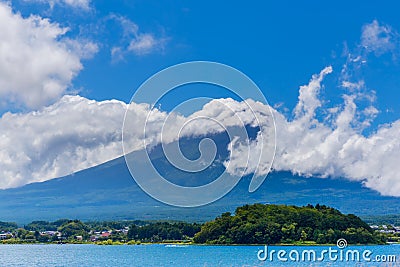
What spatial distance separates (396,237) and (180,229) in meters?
12.6

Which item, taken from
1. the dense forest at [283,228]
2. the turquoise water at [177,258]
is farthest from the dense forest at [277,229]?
the turquoise water at [177,258]

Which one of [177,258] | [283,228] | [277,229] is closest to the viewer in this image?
[177,258]

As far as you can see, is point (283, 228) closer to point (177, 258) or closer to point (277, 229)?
point (277, 229)

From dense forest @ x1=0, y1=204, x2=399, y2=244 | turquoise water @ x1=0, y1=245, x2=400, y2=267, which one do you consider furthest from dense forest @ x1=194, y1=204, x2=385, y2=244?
turquoise water @ x1=0, y1=245, x2=400, y2=267

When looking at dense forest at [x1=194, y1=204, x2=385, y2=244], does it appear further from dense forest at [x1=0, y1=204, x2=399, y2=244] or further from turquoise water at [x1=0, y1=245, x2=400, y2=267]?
turquoise water at [x1=0, y1=245, x2=400, y2=267]

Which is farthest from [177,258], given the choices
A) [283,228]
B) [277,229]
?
[283,228]

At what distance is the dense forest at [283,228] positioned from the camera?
103 feet

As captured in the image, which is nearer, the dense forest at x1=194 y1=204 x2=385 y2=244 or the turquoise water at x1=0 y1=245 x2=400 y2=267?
the turquoise water at x1=0 y1=245 x2=400 y2=267

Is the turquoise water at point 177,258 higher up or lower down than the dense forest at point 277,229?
lower down

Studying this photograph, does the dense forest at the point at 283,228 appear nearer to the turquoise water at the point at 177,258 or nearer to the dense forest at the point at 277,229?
the dense forest at the point at 277,229

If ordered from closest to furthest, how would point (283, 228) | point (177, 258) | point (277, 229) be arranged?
1. point (177, 258)
2. point (277, 229)
3. point (283, 228)

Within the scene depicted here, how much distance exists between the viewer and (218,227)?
108ft

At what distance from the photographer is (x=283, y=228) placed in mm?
31547

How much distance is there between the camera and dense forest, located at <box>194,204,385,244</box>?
31.5 meters
